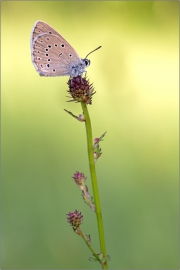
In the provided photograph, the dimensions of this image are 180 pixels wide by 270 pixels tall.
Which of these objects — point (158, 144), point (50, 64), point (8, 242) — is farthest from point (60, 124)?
point (50, 64)

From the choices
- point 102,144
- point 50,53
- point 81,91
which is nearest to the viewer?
point 81,91

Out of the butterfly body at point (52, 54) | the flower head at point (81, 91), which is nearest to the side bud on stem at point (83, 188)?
the flower head at point (81, 91)

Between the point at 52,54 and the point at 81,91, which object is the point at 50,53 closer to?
the point at 52,54

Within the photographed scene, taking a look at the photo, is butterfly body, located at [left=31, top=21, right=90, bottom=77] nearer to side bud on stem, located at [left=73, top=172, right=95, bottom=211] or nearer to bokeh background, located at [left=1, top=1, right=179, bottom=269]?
side bud on stem, located at [left=73, top=172, right=95, bottom=211]

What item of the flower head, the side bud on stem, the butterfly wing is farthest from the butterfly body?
the side bud on stem

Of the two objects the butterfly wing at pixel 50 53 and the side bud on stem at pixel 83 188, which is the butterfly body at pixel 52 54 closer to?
the butterfly wing at pixel 50 53

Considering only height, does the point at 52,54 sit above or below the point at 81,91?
above

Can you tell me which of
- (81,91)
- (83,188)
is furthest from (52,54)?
(83,188)

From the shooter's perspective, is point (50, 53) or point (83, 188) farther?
point (50, 53)

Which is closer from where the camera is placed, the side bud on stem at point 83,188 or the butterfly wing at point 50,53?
the side bud on stem at point 83,188
